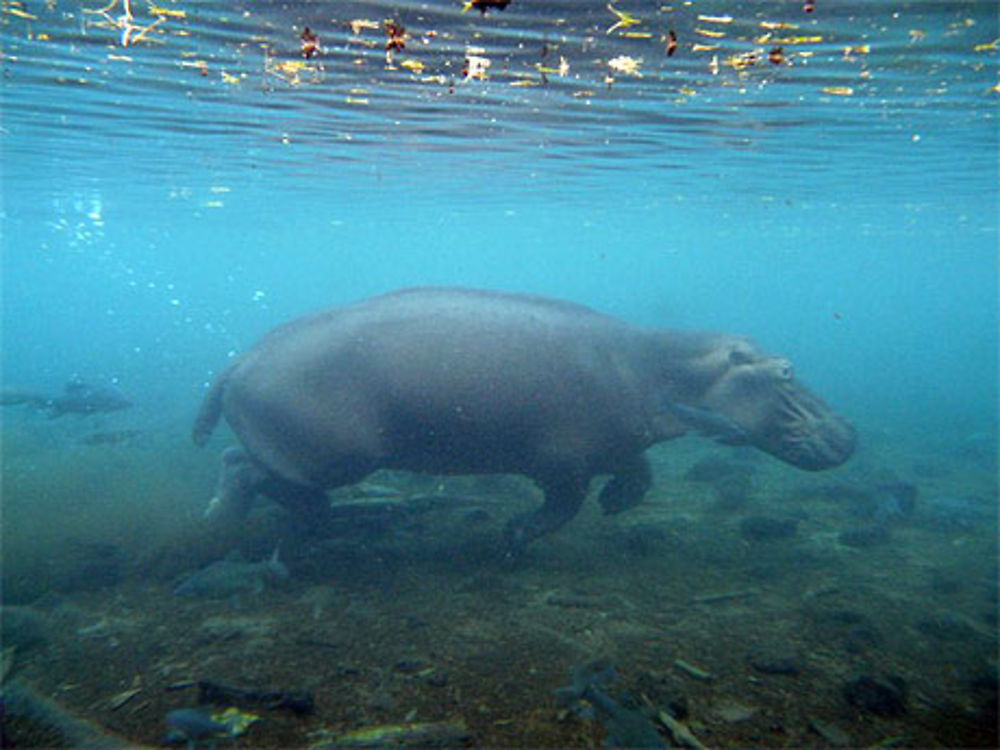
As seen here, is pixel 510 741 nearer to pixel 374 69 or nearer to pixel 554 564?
pixel 554 564

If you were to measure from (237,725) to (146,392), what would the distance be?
2450cm

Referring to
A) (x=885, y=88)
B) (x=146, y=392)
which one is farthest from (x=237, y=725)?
(x=146, y=392)

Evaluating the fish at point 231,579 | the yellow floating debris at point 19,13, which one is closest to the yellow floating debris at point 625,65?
the yellow floating debris at point 19,13

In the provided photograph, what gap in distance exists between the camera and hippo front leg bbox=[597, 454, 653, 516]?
7707 mm

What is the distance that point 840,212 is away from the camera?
32781 mm

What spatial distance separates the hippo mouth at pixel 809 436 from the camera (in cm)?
687

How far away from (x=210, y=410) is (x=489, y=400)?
366 cm

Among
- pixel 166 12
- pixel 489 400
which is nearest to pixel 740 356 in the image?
pixel 489 400

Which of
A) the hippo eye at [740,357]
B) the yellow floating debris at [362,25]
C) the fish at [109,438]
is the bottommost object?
the fish at [109,438]

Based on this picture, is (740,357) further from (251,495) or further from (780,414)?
(251,495)

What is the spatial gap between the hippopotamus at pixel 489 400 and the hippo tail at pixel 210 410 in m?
0.09

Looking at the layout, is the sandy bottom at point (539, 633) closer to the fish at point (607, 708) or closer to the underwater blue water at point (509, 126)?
the fish at point (607, 708)

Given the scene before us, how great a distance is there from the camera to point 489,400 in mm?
6609

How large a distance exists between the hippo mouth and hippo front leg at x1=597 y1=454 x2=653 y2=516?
59.4 inches
